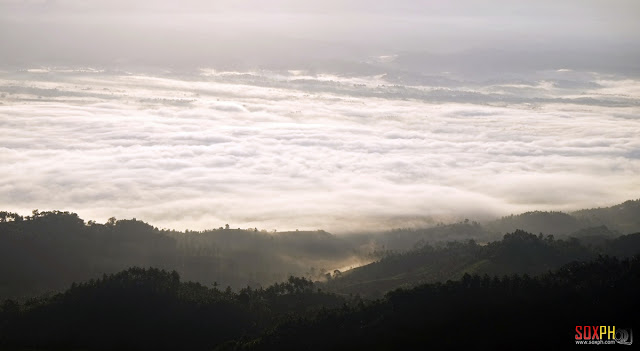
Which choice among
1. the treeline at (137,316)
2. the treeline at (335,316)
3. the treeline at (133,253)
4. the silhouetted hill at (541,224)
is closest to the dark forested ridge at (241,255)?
the treeline at (133,253)

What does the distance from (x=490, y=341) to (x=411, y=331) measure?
8119 mm

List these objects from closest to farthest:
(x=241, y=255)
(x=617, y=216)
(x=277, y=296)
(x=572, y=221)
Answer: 1. (x=277, y=296)
2. (x=241, y=255)
3. (x=572, y=221)
4. (x=617, y=216)

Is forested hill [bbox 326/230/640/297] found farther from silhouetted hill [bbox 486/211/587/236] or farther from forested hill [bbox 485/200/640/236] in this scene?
forested hill [bbox 485/200/640/236]

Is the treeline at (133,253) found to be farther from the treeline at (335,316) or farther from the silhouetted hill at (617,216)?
the silhouetted hill at (617,216)

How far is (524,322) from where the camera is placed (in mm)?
76812

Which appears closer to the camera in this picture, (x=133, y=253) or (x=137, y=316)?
(x=137, y=316)

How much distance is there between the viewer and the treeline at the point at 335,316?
76.1m

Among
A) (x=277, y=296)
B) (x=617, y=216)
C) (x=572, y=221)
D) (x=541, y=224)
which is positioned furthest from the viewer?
(x=617, y=216)

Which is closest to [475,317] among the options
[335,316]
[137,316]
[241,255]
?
[335,316]

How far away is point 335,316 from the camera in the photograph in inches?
3231

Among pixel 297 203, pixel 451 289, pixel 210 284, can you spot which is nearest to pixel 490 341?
pixel 451 289

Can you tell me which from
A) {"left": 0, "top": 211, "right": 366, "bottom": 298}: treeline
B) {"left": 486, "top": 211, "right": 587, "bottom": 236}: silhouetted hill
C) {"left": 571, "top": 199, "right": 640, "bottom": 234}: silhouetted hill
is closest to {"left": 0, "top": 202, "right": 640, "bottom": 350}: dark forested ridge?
{"left": 0, "top": 211, "right": 366, "bottom": 298}: treeline

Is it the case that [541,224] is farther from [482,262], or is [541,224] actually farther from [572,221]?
[482,262]

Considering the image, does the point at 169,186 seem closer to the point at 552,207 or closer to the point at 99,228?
the point at 99,228
